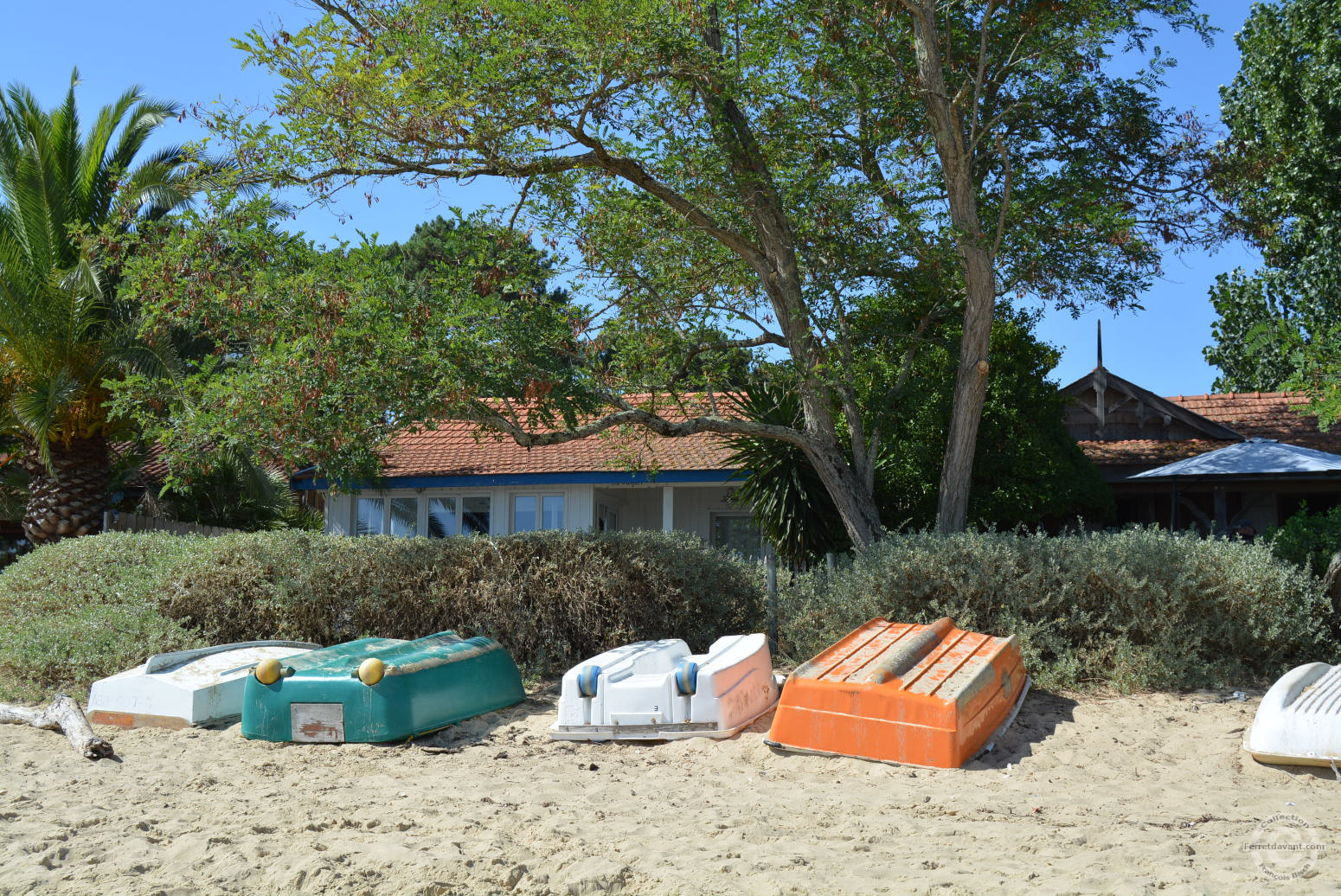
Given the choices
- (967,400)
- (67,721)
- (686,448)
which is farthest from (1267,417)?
(67,721)

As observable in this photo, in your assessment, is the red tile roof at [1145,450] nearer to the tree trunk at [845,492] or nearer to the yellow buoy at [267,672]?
the tree trunk at [845,492]

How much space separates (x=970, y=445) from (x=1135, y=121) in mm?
4743

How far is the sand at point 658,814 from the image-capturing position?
4.37 m

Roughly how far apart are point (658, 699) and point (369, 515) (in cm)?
1256

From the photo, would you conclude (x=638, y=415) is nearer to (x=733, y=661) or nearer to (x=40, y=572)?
(x=733, y=661)

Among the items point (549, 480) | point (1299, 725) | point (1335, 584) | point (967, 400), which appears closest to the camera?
point (1299, 725)

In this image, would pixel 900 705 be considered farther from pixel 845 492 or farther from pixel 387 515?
pixel 387 515

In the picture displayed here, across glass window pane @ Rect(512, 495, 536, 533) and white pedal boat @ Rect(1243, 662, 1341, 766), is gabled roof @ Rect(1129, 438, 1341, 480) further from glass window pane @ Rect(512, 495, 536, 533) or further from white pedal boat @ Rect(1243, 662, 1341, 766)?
glass window pane @ Rect(512, 495, 536, 533)

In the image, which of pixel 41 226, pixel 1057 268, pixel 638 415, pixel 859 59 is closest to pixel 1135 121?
pixel 1057 268

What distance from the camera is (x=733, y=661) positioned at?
746 centimetres

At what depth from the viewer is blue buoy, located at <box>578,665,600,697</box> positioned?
24.0ft

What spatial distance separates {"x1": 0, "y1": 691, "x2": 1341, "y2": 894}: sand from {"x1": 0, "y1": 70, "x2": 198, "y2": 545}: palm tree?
9.64 metres

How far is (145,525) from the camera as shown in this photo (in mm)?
16594

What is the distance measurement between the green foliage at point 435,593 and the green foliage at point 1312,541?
5623 millimetres
